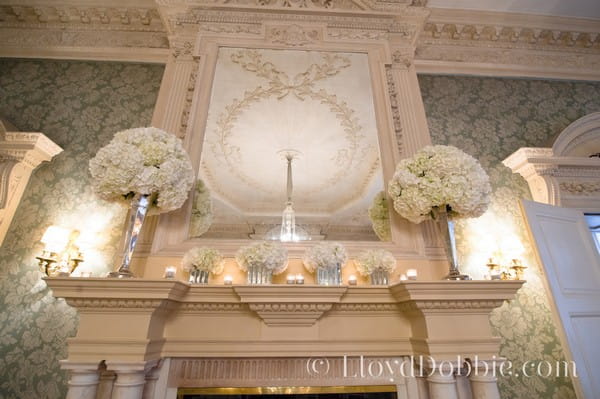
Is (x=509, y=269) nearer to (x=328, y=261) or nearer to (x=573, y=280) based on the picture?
(x=573, y=280)

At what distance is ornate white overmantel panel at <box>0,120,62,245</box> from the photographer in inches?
93.4

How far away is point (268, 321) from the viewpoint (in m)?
1.70

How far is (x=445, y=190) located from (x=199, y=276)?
5.08 ft

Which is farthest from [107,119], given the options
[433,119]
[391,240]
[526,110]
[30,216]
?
[526,110]

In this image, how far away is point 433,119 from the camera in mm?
2887

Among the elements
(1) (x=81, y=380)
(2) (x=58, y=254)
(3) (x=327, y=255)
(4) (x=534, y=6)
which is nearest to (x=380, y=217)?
(3) (x=327, y=255)

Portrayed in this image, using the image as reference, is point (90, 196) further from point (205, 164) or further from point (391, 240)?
point (391, 240)

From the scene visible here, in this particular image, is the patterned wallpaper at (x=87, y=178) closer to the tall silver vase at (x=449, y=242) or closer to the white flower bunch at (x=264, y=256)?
the tall silver vase at (x=449, y=242)

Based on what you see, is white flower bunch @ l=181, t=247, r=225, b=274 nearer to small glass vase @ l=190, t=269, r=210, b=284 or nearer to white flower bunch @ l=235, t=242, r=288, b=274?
small glass vase @ l=190, t=269, r=210, b=284

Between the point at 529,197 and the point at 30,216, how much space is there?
4.13m

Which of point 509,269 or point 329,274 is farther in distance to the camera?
point 509,269

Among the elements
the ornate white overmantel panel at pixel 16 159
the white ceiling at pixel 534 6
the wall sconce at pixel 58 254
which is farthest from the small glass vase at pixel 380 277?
the white ceiling at pixel 534 6

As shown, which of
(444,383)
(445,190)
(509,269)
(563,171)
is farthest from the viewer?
(563,171)

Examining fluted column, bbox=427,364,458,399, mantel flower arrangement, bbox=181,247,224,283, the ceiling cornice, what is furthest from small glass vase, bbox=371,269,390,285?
the ceiling cornice
